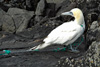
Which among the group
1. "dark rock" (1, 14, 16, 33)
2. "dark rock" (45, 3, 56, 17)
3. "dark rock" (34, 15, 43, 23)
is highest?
"dark rock" (45, 3, 56, 17)

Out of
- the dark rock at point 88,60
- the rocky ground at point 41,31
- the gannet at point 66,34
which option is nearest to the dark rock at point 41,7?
the rocky ground at point 41,31

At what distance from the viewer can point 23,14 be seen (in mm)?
9711

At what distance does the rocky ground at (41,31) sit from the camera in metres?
3.83

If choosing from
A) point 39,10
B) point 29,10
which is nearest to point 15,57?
point 39,10

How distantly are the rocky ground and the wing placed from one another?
341mm

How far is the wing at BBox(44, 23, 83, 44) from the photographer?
5.25 meters

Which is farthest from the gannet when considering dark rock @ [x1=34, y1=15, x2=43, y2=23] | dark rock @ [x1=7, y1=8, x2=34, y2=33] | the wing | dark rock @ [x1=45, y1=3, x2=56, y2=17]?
dark rock @ [x1=7, y1=8, x2=34, y2=33]

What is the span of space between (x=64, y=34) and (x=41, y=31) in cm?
248

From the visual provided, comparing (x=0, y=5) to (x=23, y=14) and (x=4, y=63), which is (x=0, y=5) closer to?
(x=23, y=14)

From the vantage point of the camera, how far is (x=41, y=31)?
25.2 feet

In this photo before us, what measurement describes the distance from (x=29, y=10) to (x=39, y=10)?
0.85 metres

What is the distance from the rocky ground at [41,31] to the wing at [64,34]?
1.12 ft

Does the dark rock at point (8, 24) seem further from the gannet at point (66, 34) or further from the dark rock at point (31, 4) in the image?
the gannet at point (66, 34)

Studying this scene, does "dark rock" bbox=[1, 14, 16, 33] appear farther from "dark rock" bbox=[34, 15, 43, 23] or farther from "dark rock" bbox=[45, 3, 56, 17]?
"dark rock" bbox=[45, 3, 56, 17]
